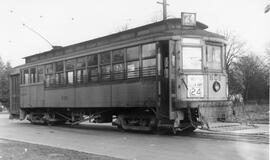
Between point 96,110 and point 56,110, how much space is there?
3.51m

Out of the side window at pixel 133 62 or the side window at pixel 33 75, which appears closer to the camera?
the side window at pixel 133 62

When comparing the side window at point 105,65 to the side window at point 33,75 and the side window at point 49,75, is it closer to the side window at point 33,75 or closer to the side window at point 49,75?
the side window at point 49,75

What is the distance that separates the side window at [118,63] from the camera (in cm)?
1421

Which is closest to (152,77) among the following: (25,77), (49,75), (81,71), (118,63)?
(118,63)

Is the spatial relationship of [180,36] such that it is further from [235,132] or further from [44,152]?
[44,152]

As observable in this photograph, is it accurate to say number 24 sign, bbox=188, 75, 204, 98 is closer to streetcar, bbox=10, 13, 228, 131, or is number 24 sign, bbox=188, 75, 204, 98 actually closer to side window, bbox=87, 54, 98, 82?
streetcar, bbox=10, 13, 228, 131

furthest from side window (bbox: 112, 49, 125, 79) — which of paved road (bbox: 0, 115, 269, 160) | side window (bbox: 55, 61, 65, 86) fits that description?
side window (bbox: 55, 61, 65, 86)

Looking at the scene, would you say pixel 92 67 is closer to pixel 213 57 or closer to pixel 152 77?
pixel 152 77

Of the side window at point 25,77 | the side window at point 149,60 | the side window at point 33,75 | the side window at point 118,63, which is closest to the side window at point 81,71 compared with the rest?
the side window at point 118,63

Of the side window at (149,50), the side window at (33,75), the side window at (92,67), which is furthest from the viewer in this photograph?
the side window at (33,75)

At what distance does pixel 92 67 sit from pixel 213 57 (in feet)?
16.0

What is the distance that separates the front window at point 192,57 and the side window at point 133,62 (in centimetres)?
167

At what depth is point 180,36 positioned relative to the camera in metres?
12.9

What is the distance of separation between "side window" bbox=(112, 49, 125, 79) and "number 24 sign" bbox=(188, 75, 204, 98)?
2.63 m
